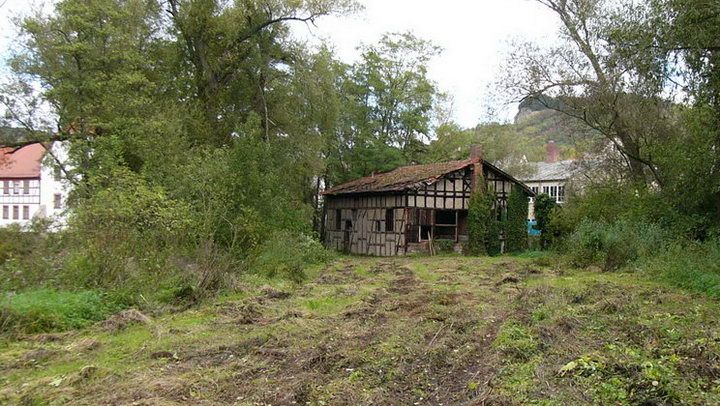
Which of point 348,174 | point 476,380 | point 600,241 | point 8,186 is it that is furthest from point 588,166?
point 8,186

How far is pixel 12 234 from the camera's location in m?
10.4

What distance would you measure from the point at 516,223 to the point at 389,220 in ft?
20.0

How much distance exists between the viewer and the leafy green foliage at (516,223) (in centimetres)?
2556

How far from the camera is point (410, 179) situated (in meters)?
25.3

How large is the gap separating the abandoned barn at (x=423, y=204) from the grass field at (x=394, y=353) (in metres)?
14.2

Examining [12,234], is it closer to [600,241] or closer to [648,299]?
Result: [648,299]

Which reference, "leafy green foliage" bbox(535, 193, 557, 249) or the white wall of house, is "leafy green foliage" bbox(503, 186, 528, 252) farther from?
the white wall of house

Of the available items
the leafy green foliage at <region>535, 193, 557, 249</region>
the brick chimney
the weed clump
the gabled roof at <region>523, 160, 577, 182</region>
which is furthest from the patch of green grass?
the gabled roof at <region>523, 160, 577, 182</region>

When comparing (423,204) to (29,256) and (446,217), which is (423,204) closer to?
(446,217)

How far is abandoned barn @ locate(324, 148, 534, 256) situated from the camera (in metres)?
24.8

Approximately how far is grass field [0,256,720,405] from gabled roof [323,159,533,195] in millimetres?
14035

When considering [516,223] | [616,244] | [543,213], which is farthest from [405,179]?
[616,244]

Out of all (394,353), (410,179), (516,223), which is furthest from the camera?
(516,223)

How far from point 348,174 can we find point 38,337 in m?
28.8
